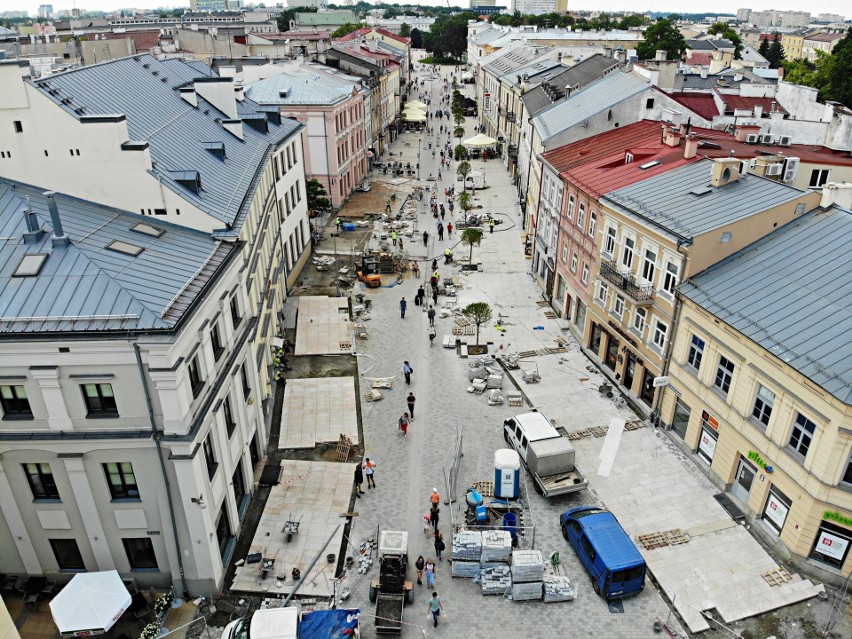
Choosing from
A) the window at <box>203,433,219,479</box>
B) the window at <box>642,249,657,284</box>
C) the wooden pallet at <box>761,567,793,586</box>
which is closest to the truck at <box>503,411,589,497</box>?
the wooden pallet at <box>761,567,793,586</box>

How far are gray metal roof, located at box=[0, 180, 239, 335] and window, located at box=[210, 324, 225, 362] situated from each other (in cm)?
256

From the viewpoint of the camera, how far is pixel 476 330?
148ft

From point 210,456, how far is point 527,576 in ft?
42.2

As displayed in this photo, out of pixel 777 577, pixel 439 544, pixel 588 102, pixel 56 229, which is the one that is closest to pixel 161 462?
pixel 56 229

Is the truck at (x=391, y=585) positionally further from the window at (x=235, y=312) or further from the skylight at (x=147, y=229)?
the skylight at (x=147, y=229)

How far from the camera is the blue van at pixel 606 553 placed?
940 inches

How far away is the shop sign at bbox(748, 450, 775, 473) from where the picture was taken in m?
26.2

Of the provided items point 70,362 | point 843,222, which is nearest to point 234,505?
point 70,362

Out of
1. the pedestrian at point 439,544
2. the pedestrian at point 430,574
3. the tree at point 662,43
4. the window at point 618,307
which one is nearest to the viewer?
the pedestrian at point 430,574

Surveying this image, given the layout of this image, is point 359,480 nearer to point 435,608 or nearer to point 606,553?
point 435,608

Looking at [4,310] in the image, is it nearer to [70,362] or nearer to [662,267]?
[70,362]

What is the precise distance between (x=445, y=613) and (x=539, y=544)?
520cm

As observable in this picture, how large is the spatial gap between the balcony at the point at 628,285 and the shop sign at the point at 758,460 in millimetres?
9068

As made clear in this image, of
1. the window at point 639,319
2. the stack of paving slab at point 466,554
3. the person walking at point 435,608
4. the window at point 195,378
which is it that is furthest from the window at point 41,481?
the window at point 639,319
